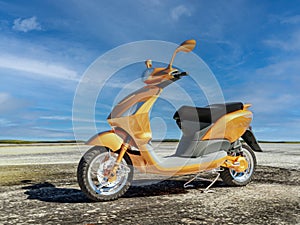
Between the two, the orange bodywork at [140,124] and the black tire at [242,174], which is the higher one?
the orange bodywork at [140,124]

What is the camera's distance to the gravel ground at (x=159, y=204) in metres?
3.08

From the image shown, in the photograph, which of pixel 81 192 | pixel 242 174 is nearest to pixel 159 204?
pixel 81 192

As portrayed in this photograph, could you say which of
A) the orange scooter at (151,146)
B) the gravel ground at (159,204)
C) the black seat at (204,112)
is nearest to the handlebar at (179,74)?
the orange scooter at (151,146)

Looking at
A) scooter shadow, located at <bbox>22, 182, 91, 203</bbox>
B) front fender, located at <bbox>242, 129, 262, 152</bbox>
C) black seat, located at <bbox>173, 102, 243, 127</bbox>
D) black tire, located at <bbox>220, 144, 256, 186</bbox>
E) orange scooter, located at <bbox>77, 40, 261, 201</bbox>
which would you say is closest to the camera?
orange scooter, located at <bbox>77, 40, 261, 201</bbox>

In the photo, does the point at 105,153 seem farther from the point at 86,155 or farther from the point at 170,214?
the point at 170,214

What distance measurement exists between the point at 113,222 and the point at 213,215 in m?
1.08

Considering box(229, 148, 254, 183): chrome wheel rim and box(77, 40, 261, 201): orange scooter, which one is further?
box(229, 148, 254, 183): chrome wheel rim

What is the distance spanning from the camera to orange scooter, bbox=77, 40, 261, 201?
378cm

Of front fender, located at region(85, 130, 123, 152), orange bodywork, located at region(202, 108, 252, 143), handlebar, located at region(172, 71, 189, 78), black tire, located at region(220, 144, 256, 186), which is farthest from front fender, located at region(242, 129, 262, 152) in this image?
front fender, located at region(85, 130, 123, 152)

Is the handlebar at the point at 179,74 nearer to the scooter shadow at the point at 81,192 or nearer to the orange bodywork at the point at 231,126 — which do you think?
the orange bodywork at the point at 231,126

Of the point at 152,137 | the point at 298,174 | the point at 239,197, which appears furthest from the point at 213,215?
the point at 298,174

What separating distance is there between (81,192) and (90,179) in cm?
90

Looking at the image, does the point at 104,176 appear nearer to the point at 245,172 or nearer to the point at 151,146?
the point at 151,146

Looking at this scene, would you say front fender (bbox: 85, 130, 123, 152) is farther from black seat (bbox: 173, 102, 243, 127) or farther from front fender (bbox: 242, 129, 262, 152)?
front fender (bbox: 242, 129, 262, 152)
